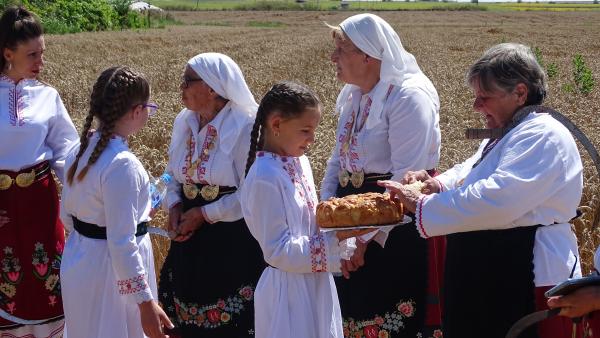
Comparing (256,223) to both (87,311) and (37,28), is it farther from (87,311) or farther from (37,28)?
(37,28)

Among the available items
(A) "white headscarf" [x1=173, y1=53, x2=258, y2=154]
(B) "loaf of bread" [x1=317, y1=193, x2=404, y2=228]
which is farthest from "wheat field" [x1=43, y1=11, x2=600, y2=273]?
(A) "white headscarf" [x1=173, y1=53, x2=258, y2=154]

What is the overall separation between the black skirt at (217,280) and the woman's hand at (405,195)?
4.13 ft

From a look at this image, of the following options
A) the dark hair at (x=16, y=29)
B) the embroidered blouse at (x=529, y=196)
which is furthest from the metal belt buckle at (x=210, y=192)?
the embroidered blouse at (x=529, y=196)

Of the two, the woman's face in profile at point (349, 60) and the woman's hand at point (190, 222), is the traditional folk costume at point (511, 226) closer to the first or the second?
the woman's face in profile at point (349, 60)

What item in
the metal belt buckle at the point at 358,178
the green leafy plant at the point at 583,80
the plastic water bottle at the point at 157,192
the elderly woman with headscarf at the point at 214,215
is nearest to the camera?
the plastic water bottle at the point at 157,192

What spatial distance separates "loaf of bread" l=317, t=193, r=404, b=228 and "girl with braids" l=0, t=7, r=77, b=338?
202 centimetres

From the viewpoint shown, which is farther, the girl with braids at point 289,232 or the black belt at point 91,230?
the black belt at point 91,230

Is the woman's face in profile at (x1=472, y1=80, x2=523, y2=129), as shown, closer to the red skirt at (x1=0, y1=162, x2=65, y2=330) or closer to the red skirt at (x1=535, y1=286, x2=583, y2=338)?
the red skirt at (x1=535, y1=286, x2=583, y2=338)

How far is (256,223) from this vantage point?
3453 millimetres

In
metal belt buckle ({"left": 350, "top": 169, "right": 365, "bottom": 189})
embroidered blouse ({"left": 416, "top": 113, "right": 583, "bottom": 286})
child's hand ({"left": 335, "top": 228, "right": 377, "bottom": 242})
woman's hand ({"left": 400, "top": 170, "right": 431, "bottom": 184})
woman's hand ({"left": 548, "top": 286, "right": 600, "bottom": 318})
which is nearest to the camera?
woman's hand ({"left": 548, "top": 286, "right": 600, "bottom": 318})

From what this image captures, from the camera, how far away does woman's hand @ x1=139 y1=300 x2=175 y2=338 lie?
3.53 meters

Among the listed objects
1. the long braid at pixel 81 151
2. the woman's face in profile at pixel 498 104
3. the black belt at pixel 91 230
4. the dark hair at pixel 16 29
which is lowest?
the black belt at pixel 91 230

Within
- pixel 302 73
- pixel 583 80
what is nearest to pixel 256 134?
pixel 583 80

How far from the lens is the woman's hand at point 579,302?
2.80 metres
